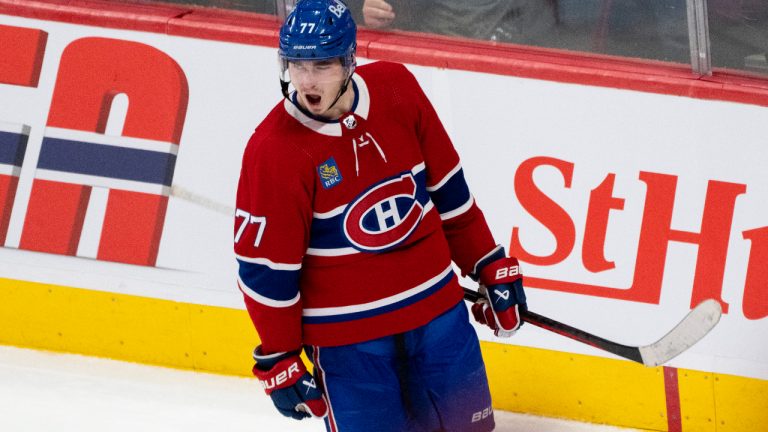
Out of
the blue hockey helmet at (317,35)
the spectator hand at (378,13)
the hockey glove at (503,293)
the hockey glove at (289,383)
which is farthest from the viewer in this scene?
the spectator hand at (378,13)

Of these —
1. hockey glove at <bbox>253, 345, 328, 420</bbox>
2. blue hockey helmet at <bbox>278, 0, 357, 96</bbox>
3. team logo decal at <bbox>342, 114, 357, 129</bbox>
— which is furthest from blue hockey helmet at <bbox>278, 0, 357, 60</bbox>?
hockey glove at <bbox>253, 345, 328, 420</bbox>

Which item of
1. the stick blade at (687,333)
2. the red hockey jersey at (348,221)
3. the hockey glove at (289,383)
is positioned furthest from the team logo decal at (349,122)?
the stick blade at (687,333)

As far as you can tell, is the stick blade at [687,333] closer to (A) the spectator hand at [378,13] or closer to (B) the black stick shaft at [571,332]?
(B) the black stick shaft at [571,332]

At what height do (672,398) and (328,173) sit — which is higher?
(328,173)

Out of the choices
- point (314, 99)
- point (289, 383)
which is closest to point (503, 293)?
point (289, 383)

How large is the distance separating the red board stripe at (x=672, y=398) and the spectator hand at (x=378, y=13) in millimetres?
1330

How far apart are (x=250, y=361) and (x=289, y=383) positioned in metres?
1.38

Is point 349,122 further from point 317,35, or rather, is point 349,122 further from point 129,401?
point 129,401

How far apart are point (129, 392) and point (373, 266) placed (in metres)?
1.56

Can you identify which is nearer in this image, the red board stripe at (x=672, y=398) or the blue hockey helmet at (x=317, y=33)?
the blue hockey helmet at (x=317, y=33)

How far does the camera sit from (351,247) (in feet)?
8.44

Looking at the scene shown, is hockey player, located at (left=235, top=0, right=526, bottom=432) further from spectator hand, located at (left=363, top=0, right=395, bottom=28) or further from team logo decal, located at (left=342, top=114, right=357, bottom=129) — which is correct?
spectator hand, located at (left=363, top=0, right=395, bottom=28)

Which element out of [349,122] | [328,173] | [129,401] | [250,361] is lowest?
[129,401]

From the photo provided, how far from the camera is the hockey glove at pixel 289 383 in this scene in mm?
2584
